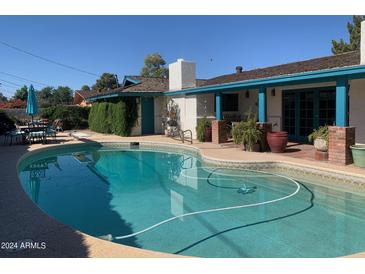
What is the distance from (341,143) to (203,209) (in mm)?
5265

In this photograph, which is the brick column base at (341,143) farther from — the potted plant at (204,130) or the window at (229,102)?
the window at (229,102)

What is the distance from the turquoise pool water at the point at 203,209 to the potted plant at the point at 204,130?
5006 millimetres

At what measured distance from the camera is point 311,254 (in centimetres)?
468

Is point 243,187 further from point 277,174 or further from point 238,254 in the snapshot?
point 238,254

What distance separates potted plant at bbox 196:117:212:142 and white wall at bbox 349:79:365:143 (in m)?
7.15

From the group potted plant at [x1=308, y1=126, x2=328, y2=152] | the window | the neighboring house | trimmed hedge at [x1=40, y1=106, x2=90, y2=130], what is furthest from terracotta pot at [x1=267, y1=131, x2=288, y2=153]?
trimmed hedge at [x1=40, y1=106, x2=90, y2=130]

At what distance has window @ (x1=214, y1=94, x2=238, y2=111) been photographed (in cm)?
1853

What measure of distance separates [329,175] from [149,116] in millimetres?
14757

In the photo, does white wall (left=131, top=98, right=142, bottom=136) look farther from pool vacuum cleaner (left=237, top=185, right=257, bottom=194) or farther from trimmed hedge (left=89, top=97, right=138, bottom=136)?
pool vacuum cleaner (left=237, top=185, right=257, bottom=194)

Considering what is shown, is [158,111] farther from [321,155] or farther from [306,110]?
[321,155]

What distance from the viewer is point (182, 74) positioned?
1988 centimetres

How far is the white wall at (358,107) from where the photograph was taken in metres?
11.5

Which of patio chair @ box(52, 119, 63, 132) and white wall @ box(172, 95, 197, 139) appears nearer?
white wall @ box(172, 95, 197, 139)

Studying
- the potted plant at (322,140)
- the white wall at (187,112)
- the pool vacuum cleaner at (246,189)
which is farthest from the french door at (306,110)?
the pool vacuum cleaner at (246,189)
